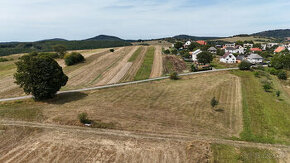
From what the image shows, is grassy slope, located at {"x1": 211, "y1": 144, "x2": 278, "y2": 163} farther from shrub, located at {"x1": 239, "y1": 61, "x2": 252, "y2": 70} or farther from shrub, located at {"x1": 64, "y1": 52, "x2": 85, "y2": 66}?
shrub, located at {"x1": 64, "y1": 52, "x2": 85, "y2": 66}

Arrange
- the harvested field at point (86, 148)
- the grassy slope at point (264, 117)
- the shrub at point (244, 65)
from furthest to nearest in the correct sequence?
1. the shrub at point (244, 65)
2. the grassy slope at point (264, 117)
3. the harvested field at point (86, 148)

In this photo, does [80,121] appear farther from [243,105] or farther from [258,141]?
[243,105]

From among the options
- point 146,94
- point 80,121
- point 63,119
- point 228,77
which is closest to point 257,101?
point 228,77

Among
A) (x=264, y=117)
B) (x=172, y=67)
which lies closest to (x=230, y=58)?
(x=172, y=67)

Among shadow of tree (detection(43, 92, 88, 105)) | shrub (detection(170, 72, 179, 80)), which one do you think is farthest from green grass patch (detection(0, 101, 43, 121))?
shrub (detection(170, 72, 179, 80))

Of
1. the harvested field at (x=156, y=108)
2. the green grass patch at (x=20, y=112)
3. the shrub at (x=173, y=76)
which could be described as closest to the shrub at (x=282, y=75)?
the harvested field at (x=156, y=108)

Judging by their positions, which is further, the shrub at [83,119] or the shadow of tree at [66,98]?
the shadow of tree at [66,98]

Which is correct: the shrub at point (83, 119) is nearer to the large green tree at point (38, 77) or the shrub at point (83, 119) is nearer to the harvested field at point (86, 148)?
the harvested field at point (86, 148)

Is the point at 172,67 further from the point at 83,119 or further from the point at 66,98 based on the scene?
the point at 83,119
